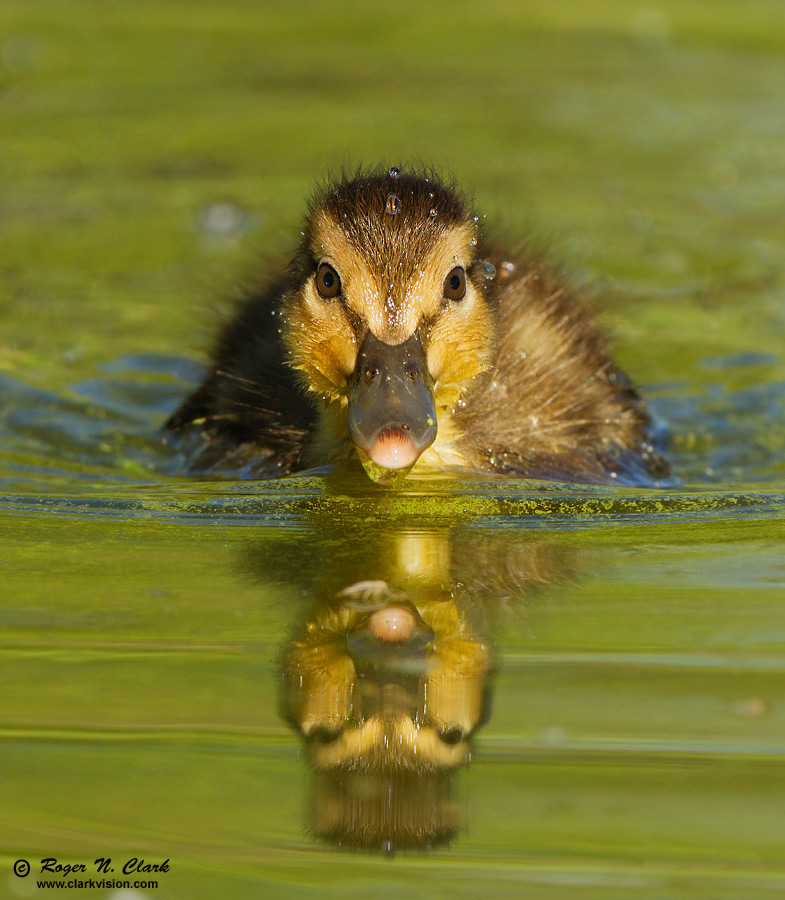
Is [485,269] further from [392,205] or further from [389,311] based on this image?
[389,311]

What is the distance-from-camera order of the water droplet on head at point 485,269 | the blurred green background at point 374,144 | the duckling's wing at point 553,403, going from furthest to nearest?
the blurred green background at point 374,144 < the duckling's wing at point 553,403 < the water droplet on head at point 485,269

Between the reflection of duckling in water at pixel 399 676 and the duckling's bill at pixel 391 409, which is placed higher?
the duckling's bill at pixel 391 409

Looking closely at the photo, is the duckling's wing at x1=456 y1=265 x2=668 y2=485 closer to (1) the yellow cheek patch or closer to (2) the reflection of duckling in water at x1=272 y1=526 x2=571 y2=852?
(1) the yellow cheek patch

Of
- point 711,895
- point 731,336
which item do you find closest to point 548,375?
point 731,336

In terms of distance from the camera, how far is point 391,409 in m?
3.85

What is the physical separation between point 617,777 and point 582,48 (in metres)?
8.60

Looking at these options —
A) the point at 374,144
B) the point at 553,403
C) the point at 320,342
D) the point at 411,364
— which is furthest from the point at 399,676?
the point at 374,144

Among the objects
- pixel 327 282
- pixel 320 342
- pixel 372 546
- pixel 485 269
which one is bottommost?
pixel 372 546

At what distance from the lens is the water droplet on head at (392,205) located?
4238 mm

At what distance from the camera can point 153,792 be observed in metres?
2.77

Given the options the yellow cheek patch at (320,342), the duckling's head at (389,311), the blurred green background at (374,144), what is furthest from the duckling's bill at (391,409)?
the blurred green background at (374,144)

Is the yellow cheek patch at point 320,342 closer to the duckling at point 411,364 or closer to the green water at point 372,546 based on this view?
the duckling at point 411,364

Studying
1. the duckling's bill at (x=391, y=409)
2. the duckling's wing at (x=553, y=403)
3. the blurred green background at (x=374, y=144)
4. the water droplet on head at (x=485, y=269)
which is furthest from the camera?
the blurred green background at (x=374, y=144)

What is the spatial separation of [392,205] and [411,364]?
0.53 metres
